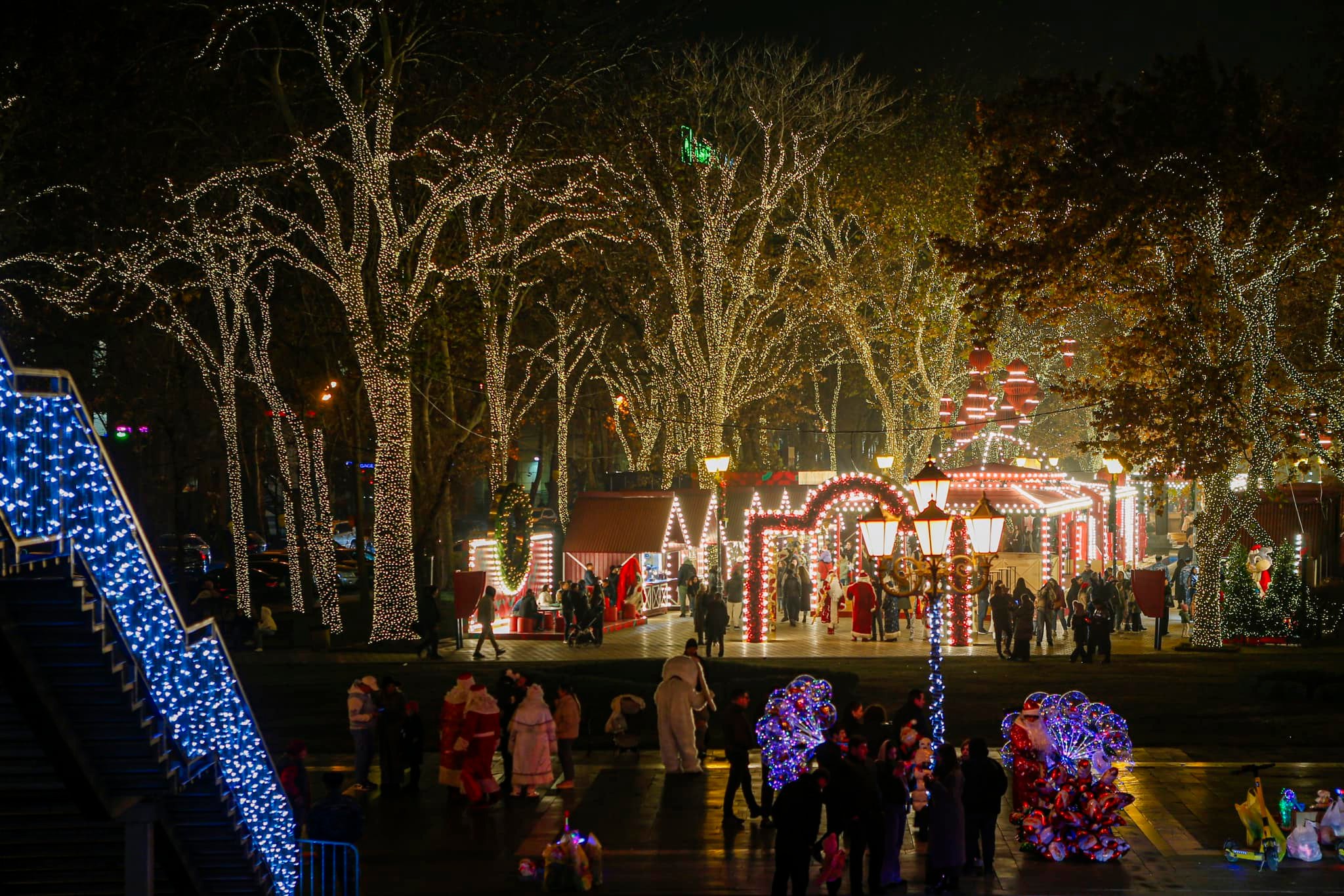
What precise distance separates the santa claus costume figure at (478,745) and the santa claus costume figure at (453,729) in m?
0.09

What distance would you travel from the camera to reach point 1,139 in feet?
83.2

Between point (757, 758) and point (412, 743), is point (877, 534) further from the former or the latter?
point (412, 743)

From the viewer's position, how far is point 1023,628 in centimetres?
2664

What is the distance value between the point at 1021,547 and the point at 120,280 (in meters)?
21.9

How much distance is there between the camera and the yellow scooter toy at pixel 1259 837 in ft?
41.1

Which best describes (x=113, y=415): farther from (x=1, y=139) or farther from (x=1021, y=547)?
(x=1021, y=547)

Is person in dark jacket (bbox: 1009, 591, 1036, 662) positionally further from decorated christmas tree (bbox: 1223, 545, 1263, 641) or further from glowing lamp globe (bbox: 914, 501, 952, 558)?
glowing lamp globe (bbox: 914, 501, 952, 558)

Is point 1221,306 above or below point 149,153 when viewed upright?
below

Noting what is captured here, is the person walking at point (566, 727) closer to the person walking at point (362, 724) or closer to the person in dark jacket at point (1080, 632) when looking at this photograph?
the person walking at point (362, 724)

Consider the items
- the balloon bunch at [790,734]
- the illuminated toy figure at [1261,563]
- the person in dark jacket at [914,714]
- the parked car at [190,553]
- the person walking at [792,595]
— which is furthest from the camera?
the parked car at [190,553]

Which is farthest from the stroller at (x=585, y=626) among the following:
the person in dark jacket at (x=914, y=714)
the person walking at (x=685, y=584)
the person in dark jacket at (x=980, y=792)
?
the person in dark jacket at (x=980, y=792)

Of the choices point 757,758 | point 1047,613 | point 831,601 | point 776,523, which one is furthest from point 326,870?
point 831,601

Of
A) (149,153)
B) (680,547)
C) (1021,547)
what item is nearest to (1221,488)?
(1021,547)

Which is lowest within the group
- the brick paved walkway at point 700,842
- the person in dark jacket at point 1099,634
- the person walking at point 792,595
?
the brick paved walkway at point 700,842
